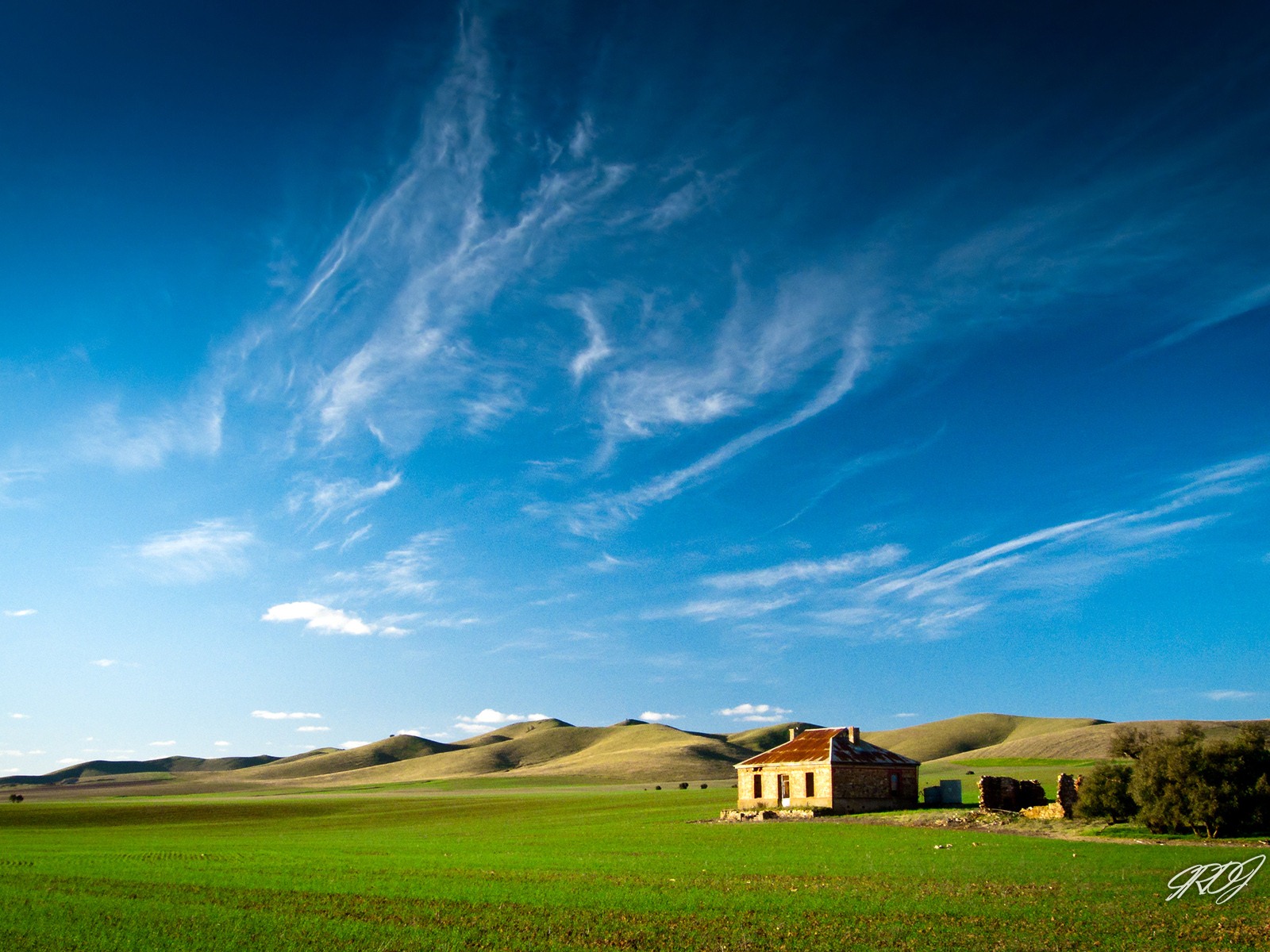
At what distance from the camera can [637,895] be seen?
21.0m

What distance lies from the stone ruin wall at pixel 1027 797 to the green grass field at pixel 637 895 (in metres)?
7.26

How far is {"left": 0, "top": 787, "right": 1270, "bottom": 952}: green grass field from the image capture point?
51.4ft

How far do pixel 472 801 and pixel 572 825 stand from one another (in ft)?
Result: 156

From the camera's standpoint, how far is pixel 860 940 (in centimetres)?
1508

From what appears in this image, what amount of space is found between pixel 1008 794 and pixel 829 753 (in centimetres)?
1065

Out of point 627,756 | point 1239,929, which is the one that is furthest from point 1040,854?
point 627,756

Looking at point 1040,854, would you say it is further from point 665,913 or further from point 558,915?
point 558,915
